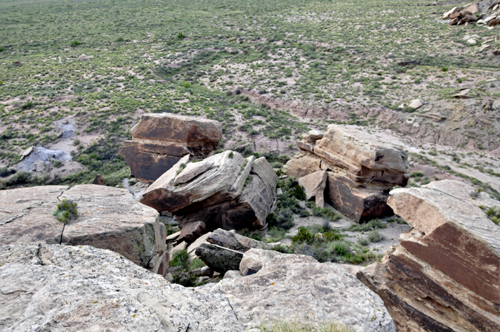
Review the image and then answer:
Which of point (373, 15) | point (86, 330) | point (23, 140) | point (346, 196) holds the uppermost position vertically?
point (373, 15)

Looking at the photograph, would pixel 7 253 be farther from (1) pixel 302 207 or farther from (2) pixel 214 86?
(2) pixel 214 86

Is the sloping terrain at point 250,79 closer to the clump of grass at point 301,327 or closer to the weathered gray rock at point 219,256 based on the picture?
the weathered gray rock at point 219,256

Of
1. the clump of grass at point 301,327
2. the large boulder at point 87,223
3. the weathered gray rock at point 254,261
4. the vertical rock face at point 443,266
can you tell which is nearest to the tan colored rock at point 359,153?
the vertical rock face at point 443,266

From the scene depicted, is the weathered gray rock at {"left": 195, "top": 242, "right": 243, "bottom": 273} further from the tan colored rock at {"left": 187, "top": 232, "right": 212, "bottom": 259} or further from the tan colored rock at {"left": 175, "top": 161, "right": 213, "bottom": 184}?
the tan colored rock at {"left": 175, "top": 161, "right": 213, "bottom": 184}

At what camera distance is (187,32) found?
5194cm

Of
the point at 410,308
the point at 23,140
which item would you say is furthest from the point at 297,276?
the point at 23,140

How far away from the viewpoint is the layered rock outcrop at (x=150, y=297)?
4.38 meters

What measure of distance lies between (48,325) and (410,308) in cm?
888

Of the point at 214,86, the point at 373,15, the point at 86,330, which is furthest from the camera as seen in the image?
the point at 373,15

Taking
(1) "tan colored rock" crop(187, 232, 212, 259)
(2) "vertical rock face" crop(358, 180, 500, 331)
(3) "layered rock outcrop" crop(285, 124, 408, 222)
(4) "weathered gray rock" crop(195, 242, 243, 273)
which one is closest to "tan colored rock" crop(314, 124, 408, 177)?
(3) "layered rock outcrop" crop(285, 124, 408, 222)

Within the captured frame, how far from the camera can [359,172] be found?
51.0 ft

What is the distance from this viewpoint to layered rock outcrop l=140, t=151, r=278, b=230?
559 inches

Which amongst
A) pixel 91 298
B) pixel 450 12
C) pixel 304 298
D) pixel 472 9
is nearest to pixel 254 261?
pixel 304 298

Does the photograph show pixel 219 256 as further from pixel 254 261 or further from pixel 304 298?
pixel 304 298
